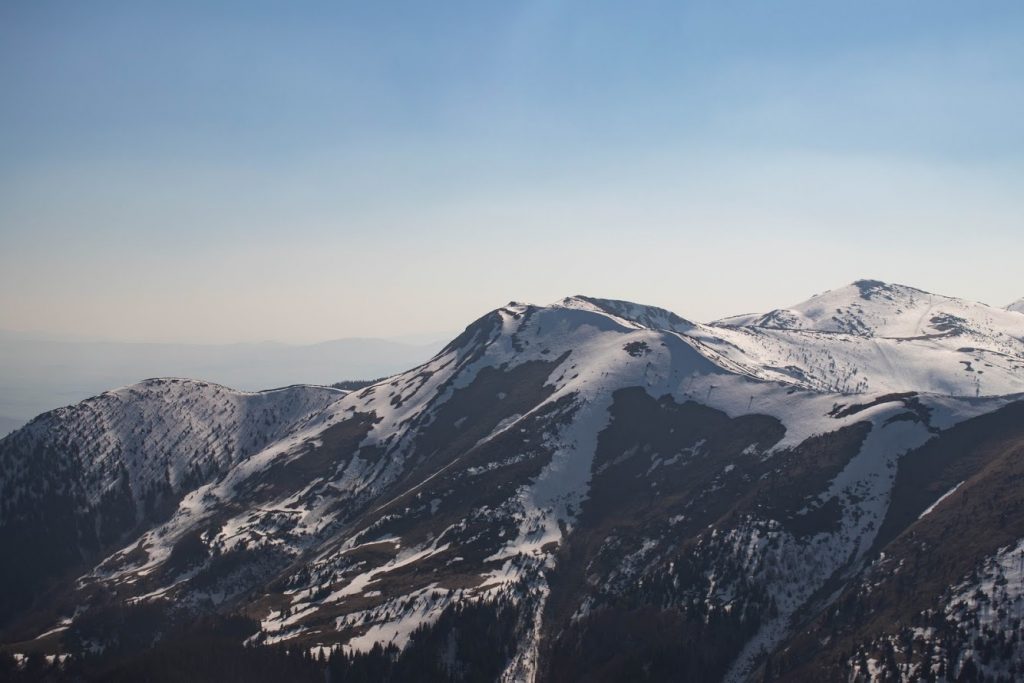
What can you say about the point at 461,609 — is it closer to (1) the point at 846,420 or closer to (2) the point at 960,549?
(2) the point at 960,549

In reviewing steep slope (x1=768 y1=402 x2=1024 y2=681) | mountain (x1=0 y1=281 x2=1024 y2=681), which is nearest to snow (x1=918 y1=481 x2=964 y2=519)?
steep slope (x1=768 y1=402 x2=1024 y2=681)

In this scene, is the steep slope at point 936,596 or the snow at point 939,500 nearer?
the steep slope at point 936,596

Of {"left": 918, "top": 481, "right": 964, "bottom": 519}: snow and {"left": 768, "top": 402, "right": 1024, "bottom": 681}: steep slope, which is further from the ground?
{"left": 918, "top": 481, "right": 964, "bottom": 519}: snow

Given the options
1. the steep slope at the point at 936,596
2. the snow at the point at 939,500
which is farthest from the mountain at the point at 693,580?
the snow at the point at 939,500

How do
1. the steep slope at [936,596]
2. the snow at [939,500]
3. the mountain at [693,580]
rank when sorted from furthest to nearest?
the snow at [939,500], the mountain at [693,580], the steep slope at [936,596]

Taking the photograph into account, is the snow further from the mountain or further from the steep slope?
the mountain

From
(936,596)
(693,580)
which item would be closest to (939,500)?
(936,596)

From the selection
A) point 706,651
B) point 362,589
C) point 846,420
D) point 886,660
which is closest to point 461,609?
point 362,589

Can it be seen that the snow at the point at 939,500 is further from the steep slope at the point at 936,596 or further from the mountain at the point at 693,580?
the mountain at the point at 693,580

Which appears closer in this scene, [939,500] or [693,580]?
[693,580]

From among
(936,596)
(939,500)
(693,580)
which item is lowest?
(693,580)

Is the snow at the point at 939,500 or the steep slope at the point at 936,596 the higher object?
the snow at the point at 939,500

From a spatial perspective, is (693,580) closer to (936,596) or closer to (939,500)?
(936,596)
